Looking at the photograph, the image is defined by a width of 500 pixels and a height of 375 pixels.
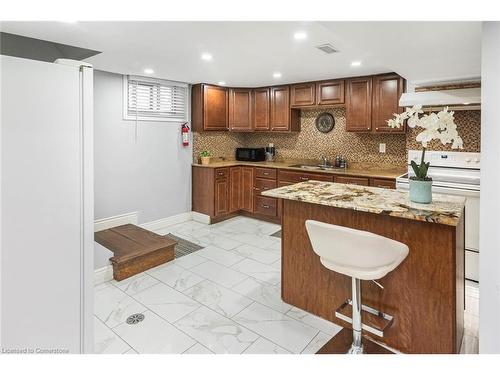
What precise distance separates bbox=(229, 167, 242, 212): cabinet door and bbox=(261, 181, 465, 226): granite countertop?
108 inches

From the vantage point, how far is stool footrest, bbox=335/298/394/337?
6.16 feet

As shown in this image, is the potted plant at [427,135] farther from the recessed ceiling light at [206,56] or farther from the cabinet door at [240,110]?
the cabinet door at [240,110]

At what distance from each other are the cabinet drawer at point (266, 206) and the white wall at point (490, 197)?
11.4 ft

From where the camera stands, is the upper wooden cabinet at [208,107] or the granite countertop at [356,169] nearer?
the granite countertop at [356,169]

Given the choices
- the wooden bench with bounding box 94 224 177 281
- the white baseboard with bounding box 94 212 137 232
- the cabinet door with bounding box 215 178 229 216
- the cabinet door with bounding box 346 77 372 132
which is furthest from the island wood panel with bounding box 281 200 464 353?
the white baseboard with bounding box 94 212 137 232

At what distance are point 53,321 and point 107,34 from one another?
2.29 metres

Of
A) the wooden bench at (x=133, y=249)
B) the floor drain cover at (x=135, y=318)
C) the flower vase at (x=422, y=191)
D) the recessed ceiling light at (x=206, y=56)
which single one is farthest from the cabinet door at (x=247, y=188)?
the flower vase at (x=422, y=191)

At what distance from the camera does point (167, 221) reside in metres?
5.12

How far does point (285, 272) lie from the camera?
101 inches

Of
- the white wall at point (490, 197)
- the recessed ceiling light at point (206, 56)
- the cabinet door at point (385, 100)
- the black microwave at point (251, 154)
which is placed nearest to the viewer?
the white wall at point (490, 197)

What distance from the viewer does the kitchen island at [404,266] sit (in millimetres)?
1829

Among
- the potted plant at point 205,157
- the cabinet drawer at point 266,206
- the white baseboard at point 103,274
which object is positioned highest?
the potted plant at point 205,157

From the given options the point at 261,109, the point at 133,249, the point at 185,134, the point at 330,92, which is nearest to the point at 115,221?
the point at 133,249

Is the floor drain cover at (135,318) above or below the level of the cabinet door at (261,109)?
below
